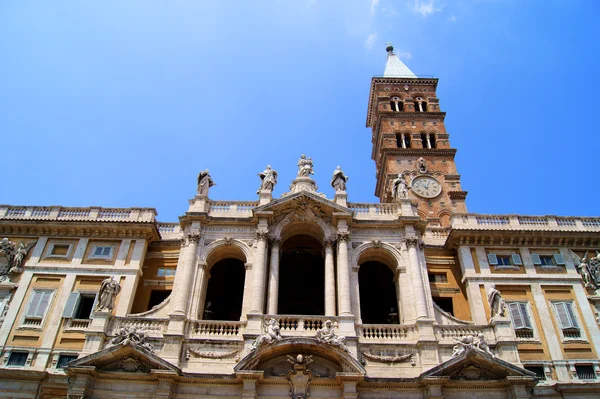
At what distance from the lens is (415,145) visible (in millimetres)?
44281

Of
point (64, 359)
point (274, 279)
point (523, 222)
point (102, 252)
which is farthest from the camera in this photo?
point (523, 222)

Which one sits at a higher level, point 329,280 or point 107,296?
point 329,280

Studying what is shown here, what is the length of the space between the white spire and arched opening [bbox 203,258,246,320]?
31323 millimetres

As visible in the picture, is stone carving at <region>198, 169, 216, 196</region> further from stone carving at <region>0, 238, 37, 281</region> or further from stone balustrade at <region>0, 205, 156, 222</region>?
stone carving at <region>0, 238, 37, 281</region>

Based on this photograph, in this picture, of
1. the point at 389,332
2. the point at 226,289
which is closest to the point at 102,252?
the point at 226,289

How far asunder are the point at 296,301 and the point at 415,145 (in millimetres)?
21714

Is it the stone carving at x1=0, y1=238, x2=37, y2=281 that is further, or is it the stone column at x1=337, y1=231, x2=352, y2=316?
the stone carving at x1=0, y1=238, x2=37, y2=281

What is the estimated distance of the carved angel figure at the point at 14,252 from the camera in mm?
26391

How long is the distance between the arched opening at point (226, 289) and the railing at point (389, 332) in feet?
28.1

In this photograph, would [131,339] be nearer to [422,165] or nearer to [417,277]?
[417,277]

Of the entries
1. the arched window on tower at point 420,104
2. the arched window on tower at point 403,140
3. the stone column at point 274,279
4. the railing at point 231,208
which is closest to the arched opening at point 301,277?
the stone column at point 274,279

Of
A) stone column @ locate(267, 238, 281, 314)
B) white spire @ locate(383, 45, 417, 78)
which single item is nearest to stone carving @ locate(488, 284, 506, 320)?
stone column @ locate(267, 238, 281, 314)

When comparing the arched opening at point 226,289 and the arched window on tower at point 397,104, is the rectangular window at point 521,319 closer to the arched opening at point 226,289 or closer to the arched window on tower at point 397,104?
the arched opening at point 226,289

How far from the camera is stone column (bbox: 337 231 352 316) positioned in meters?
23.2
